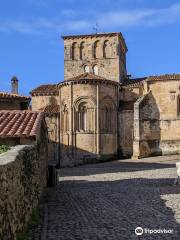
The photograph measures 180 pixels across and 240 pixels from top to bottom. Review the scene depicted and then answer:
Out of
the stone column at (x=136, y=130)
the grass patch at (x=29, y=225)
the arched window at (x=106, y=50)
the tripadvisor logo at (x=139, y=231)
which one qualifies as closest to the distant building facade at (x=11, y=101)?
the stone column at (x=136, y=130)

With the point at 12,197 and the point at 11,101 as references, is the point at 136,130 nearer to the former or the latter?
the point at 11,101

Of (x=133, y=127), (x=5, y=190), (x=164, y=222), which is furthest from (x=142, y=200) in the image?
(x=133, y=127)

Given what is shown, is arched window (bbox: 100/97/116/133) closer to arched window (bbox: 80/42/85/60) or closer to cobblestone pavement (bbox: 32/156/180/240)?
arched window (bbox: 80/42/85/60)

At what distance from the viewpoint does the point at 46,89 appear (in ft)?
144

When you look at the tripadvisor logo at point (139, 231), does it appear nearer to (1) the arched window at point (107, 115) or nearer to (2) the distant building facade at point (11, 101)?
(2) the distant building facade at point (11, 101)

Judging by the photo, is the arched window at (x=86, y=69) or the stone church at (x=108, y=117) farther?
the arched window at (x=86, y=69)

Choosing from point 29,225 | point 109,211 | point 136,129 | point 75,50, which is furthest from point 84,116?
point 29,225

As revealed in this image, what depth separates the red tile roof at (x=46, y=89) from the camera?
42906 millimetres

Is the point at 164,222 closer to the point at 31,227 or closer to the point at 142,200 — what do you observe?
the point at 31,227

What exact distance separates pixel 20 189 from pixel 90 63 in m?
38.8

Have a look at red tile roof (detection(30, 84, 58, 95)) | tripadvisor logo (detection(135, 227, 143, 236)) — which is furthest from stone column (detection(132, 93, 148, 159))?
tripadvisor logo (detection(135, 227, 143, 236))

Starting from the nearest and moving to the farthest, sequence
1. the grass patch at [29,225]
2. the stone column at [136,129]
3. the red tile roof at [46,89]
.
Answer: the grass patch at [29,225], the stone column at [136,129], the red tile roof at [46,89]

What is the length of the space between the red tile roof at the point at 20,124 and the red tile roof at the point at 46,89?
79.8 ft

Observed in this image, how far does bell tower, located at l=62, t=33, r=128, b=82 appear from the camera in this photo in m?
45.8
